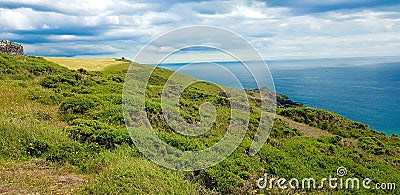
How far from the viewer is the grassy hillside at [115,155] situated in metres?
9.55

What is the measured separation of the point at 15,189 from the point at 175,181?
4506mm

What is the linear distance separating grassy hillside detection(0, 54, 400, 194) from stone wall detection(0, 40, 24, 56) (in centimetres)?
2103

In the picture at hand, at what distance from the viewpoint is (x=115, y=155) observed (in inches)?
461

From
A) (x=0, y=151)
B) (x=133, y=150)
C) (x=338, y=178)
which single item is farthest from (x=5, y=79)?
(x=338, y=178)

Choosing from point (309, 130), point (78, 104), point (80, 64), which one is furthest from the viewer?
point (80, 64)

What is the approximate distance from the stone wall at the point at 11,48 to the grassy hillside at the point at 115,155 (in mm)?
21029

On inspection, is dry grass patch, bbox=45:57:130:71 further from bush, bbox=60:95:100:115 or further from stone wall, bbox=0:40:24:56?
bush, bbox=60:95:100:115

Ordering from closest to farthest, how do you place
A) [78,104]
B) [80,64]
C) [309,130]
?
[78,104], [309,130], [80,64]

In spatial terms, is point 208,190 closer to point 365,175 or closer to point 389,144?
point 365,175
